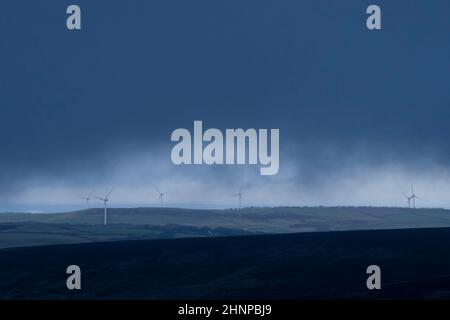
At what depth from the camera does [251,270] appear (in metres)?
106

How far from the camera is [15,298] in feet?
312

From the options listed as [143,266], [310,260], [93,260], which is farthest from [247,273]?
[93,260]

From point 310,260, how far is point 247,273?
1113 cm

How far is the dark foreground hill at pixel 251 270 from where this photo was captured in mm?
81312

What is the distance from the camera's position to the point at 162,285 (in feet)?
318

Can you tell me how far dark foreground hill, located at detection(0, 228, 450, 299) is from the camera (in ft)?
267
